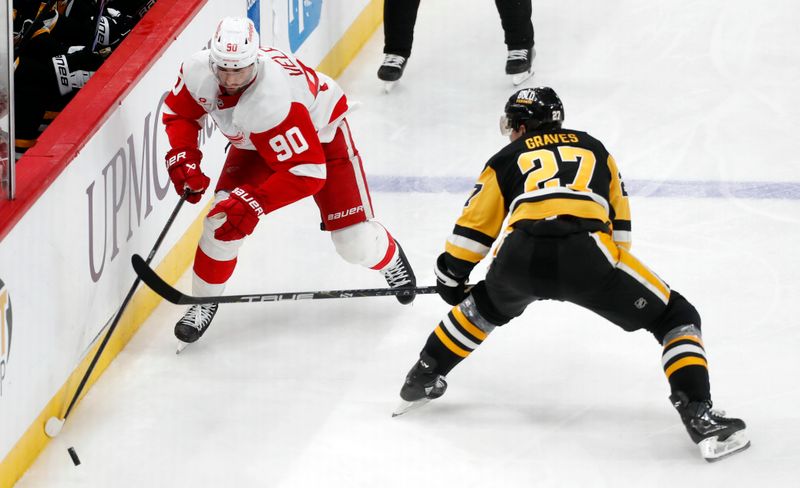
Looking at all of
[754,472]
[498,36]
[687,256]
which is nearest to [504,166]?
[754,472]

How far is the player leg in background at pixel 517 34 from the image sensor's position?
5863mm

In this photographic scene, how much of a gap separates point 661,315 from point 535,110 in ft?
1.99

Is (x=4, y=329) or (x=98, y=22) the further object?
(x=98, y=22)

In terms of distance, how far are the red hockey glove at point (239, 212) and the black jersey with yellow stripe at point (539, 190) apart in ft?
1.84

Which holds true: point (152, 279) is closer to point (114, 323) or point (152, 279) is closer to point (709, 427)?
point (114, 323)

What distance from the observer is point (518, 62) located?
5.90 metres

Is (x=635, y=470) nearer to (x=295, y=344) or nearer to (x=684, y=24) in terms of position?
(x=295, y=344)

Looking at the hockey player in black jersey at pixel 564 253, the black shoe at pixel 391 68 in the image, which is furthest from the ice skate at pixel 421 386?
the black shoe at pixel 391 68

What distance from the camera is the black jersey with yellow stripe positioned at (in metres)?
3.57

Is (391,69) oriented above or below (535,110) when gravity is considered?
below

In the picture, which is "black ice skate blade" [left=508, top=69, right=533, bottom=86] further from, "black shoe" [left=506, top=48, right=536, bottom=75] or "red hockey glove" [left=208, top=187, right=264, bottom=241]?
"red hockey glove" [left=208, top=187, right=264, bottom=241]

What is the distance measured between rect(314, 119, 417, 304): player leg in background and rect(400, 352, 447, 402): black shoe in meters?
0.50

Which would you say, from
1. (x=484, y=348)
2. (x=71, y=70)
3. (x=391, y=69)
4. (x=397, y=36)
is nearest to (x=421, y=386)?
(x=484, y=348)

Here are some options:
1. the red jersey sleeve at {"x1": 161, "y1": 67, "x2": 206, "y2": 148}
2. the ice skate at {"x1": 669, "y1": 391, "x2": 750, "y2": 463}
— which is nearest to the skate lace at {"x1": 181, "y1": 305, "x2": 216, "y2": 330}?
the red jersey sleeve at {"x1": 161, "y1": 67, "x2": 206, "y2": 148}
